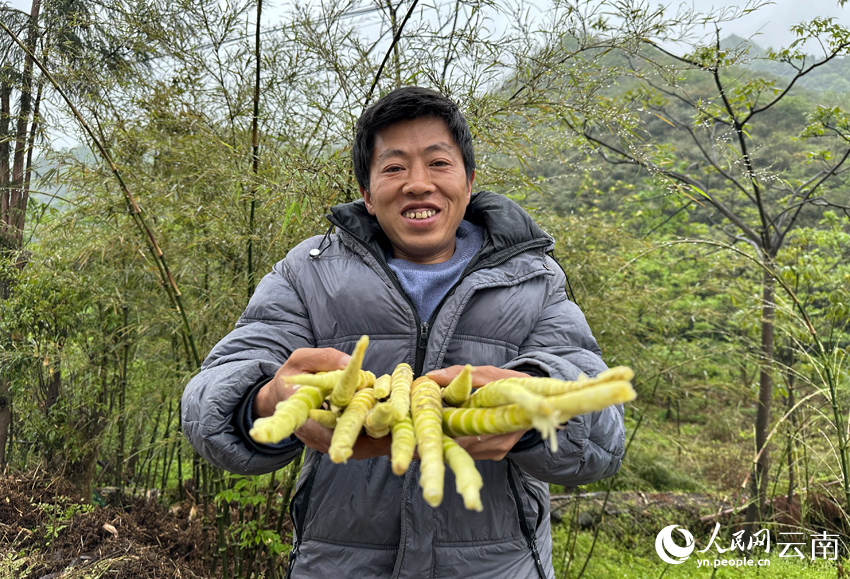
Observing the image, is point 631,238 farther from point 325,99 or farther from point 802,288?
point 325,99

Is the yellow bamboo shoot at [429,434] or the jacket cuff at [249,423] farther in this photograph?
the jacket cuff at [249,423]

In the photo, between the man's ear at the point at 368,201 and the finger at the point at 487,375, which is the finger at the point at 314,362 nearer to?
the finger at the point at 487,375

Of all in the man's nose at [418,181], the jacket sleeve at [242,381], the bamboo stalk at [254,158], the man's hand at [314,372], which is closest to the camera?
the man's hand at [314,372]

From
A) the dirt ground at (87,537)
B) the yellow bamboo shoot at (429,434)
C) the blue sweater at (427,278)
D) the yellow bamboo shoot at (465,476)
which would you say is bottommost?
the dirt ground at (87,537)

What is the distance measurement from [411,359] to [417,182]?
0.48 m

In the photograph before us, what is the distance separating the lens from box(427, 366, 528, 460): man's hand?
3.08 ft

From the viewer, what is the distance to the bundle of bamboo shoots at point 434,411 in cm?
57

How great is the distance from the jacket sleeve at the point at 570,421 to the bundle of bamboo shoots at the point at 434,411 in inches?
12.9

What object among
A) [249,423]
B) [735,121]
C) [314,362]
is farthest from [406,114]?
[735,121]

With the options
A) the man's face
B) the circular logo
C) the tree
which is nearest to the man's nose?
the man's face

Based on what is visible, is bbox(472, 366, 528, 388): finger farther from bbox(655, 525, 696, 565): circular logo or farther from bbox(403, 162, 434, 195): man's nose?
bbox(655, 525, 696, 565): circular logo

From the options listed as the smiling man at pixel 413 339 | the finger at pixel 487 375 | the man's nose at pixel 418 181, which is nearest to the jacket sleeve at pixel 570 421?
the smiling man at pixel 413 339

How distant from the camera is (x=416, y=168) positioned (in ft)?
4.67

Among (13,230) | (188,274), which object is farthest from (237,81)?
(13,230)
